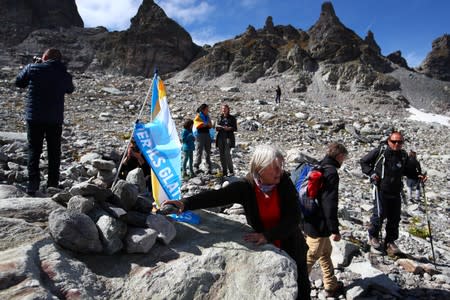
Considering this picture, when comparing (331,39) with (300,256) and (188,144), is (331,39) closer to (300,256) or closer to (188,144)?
(188,144)

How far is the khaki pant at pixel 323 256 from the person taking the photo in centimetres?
475

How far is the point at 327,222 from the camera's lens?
15.0 feet

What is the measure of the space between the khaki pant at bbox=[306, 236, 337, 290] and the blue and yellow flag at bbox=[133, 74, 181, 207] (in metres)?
2.13

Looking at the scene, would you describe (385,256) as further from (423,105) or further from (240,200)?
(423,105)

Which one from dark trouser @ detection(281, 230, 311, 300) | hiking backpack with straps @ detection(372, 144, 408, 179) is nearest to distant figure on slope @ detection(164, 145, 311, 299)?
dark trouser @ detection(281, 230, 311, 300)

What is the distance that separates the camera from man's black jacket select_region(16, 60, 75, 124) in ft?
17.1

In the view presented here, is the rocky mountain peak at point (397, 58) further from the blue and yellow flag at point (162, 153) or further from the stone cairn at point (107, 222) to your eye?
the stone cairn at point (107, 222)

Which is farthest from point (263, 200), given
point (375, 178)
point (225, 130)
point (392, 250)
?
point (225, 130)

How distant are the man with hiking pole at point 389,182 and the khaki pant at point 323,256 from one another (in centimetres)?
216

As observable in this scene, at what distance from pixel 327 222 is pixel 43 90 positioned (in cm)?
485

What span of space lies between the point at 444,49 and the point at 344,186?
15104cm

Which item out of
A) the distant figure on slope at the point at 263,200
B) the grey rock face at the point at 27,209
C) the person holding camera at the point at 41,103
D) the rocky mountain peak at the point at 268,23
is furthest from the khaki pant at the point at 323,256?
the rocky mountain peak at the point at 268,23

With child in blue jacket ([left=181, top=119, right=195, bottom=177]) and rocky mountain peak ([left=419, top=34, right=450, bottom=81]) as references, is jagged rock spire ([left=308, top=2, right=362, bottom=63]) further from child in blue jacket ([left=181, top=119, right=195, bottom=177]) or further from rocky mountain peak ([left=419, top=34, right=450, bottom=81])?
child in blue jacket ([left=181, top=119, right=195, bottom=177])

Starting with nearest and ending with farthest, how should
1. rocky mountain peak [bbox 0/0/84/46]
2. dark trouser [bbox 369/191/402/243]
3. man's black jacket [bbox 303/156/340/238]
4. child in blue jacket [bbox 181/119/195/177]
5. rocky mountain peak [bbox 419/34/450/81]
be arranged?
man's black jacket [bbox 303/156/340/238] → dark trouser [bbox 369/191/402/243] → child in blue jacket [bbox 181/119/195/177] → rocky mountain peak [bbox 0/0/84/46] → rocky mountain peak [bbox 419/34/450/81]
